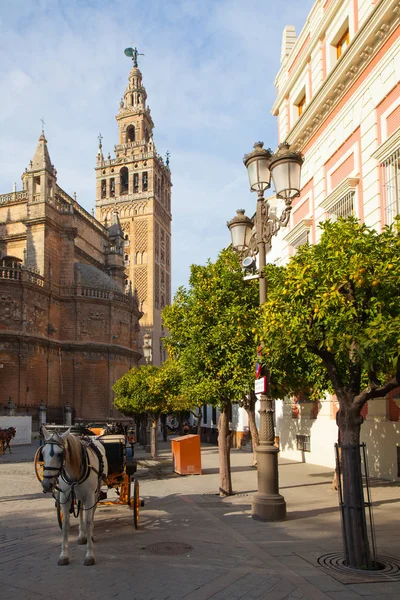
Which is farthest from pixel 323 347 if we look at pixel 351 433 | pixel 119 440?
pixel 119 440

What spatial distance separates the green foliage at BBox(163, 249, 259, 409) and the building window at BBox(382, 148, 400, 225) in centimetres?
359

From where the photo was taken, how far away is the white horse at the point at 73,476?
6.57 metres

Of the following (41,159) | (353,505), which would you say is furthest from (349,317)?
(41,159)

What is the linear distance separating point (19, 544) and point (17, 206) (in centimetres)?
4199

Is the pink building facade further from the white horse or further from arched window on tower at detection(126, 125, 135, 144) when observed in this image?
arched window on tower at detection(126, 125, 135, 144)

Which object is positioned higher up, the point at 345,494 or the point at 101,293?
the point at 101,293

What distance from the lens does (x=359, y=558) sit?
6.65 meters

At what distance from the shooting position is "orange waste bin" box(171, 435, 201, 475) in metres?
17.5

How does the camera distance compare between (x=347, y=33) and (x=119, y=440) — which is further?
(x=347, y=33)

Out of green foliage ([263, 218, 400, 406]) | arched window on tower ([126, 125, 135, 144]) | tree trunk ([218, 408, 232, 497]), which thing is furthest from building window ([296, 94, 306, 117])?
arched window on tower ([126, 125, 135, 144])

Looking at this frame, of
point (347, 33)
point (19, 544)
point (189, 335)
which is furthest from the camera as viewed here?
point (347, 33)

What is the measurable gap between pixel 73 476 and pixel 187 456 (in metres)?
10.7

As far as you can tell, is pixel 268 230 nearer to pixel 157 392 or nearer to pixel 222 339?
pixel 222 339

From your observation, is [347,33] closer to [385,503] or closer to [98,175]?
[385,503]
